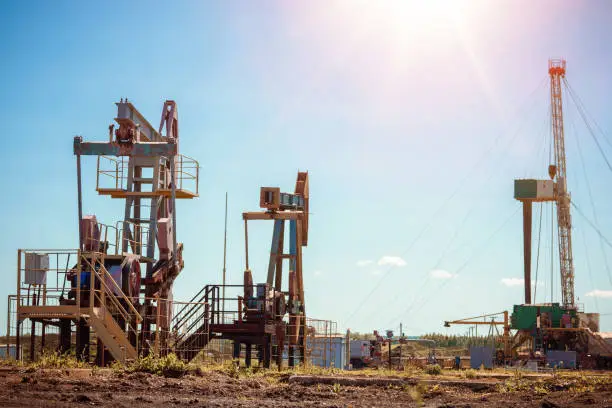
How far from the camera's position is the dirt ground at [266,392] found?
1502 centimetres

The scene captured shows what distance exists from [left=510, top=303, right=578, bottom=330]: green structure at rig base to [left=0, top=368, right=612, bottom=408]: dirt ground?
34730mm

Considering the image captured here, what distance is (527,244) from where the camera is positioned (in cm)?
7369

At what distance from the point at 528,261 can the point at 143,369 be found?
58274 millimetres

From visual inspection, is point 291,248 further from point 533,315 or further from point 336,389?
point 533,315

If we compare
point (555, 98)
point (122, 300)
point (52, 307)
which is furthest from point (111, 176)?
point (555, 98)

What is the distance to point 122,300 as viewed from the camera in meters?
24.7

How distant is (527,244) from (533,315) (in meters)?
21.1

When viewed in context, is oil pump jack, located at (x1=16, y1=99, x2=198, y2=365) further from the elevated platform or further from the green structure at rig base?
the green structure at rig base

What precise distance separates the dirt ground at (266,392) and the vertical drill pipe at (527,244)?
5474 centimetres

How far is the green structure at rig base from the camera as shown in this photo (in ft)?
174

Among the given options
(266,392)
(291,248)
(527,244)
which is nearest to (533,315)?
(527,244)

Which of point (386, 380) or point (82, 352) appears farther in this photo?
point (82, 352)

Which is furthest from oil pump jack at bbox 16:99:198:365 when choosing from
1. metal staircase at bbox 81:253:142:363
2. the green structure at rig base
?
the green structure at rig base

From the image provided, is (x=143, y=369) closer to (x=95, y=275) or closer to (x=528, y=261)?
(x=95, y=275)
